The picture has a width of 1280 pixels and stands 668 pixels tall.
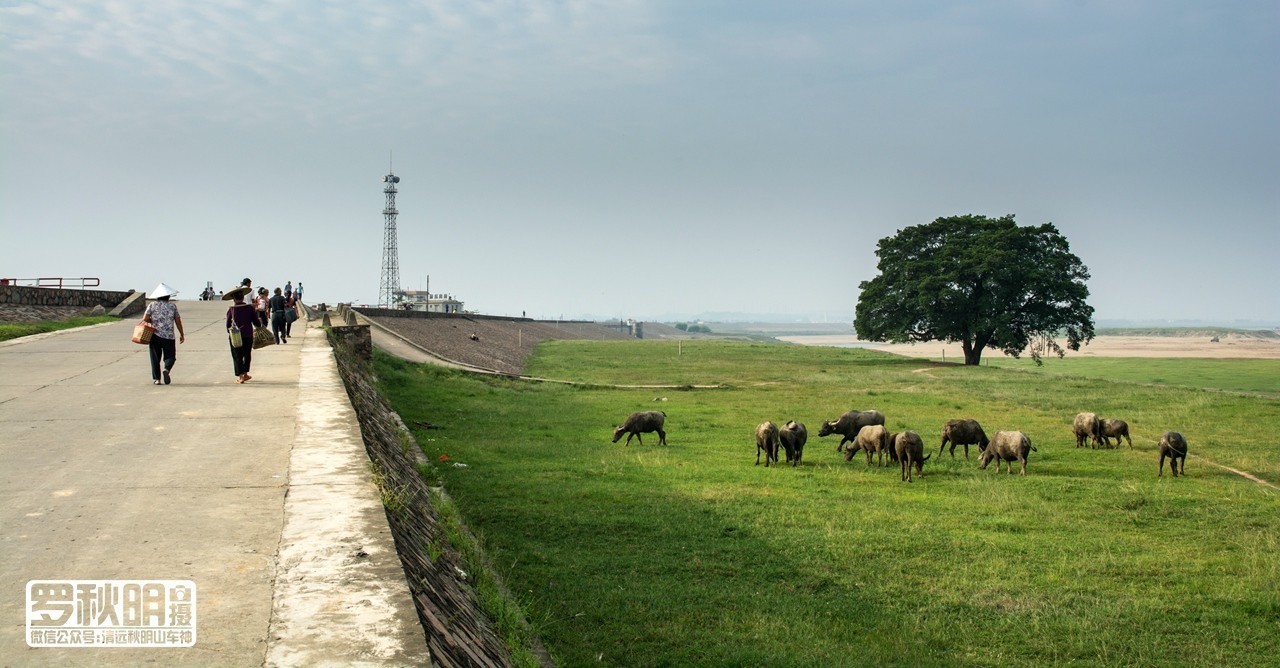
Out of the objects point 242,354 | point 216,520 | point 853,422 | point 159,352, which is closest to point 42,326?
point 159,352

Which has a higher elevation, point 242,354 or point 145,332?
point 145,332

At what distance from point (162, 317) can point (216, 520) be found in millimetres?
10402

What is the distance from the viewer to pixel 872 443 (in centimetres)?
1898

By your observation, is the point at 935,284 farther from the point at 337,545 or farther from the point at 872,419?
the point at 337,545

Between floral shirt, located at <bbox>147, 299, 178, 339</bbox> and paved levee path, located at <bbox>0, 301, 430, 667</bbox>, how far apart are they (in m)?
1.62

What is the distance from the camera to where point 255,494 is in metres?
7.71

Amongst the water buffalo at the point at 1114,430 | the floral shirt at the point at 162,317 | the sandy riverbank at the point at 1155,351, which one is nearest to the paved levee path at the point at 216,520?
the floral shirt at the point at 162,317

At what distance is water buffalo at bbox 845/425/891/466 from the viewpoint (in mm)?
18812

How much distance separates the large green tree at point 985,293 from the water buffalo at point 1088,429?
34.7 m

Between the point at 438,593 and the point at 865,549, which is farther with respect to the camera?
the point at 865,549

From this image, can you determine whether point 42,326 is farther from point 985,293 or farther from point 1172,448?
point 985,293

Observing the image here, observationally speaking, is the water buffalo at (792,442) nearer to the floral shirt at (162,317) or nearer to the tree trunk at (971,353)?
the floral shirt at (162,317)

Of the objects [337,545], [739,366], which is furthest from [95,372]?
[739,366]

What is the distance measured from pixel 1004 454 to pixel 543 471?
29.6ft
